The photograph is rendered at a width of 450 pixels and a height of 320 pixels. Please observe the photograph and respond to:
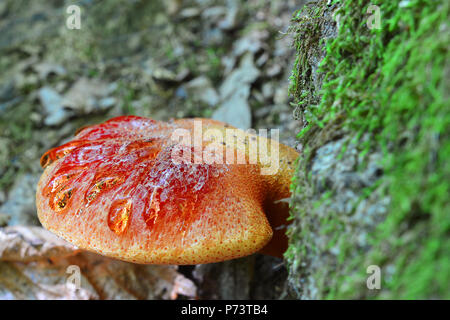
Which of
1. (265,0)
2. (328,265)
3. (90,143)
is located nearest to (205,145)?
(90,143)

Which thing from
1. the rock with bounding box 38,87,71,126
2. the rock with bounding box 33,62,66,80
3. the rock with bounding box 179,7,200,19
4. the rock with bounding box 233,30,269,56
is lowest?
the rock with bounding box 38,87,71,126

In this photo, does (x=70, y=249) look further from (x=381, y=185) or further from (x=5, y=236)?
(x=381, y=185)

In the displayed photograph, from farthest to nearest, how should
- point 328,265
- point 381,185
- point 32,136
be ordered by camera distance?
point 32,136
point 328,265
point 381,185

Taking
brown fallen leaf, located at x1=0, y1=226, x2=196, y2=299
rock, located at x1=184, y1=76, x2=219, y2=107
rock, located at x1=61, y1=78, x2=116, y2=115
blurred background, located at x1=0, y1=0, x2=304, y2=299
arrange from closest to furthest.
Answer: brown fallen leaf, located at x1=0, y1=226, x2=196, y2=299
blurred background, located at x1=0, y1=0, x2=304, y2=299
rock, located at x1=184, y1=76, x2=219, y2=107
rock, located at x1=61, y1=78, x2=116, y2=115

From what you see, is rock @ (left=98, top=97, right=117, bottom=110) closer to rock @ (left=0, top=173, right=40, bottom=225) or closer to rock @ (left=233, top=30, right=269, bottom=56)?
rock @ (left=0, top=173, right=40, bottom=225)

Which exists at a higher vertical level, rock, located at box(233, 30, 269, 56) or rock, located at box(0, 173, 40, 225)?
rock, located at box(233, 30, 269, 56)

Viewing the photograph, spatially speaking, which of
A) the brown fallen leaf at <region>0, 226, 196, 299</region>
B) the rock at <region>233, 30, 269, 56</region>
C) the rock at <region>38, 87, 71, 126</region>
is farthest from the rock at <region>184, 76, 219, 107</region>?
the brown fallen leaf at <region>0, 226, 196, 299</region>

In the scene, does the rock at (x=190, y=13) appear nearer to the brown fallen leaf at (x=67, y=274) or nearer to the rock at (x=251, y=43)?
the rock at (x=251, y=43)

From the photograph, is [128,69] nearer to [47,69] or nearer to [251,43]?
[47,69]
